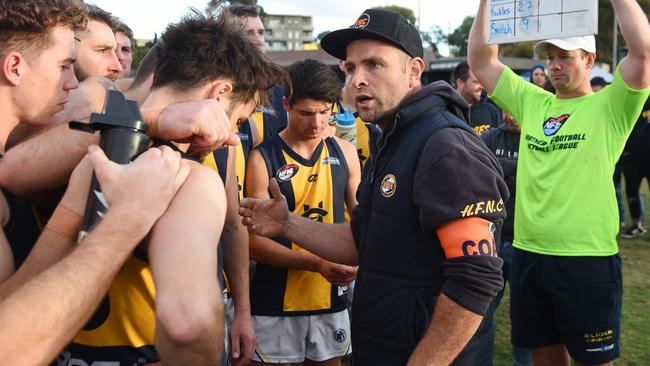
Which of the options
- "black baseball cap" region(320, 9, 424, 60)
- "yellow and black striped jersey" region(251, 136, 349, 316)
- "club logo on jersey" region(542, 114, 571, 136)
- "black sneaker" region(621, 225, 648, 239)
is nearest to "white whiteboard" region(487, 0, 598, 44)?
"club logo on jersey" region(542, 114, 571, 136)

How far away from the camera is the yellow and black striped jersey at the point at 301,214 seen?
3623mm

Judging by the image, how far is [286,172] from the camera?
365cm

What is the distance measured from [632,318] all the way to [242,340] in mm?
4511

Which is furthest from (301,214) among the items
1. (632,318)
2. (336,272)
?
(632,318)

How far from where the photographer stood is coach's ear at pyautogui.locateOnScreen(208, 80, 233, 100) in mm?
2096

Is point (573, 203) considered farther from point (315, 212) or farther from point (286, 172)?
point (286, 172)

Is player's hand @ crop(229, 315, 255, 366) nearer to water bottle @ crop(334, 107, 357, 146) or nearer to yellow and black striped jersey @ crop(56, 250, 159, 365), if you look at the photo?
yellow and black striped jersey @ crop(56, 250, 159, 365)

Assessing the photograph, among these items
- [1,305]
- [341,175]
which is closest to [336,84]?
[341,175]

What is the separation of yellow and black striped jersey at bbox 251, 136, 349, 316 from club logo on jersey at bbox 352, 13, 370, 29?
51.9 inches

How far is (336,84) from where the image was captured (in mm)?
3785

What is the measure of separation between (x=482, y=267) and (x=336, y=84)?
79.9 inches

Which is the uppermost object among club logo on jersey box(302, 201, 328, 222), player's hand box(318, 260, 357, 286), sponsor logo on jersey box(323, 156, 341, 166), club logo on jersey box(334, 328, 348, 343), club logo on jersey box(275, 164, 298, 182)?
sponsor logo on jersey box(323, 156, 341, 166)

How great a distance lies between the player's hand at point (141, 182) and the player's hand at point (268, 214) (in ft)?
4.19

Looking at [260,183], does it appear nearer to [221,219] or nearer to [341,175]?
[341,175]
